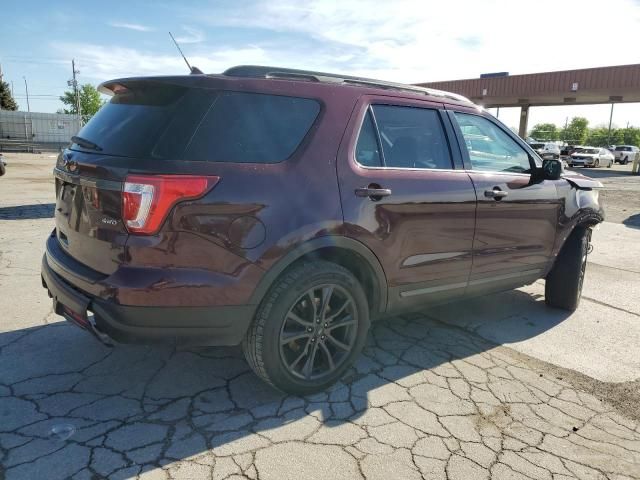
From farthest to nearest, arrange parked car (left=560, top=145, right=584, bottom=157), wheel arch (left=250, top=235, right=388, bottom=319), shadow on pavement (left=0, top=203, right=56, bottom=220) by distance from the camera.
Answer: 1. shadow on pavement (left=0, top=203, right=56, bottom=220)
2. parked car (left=560, top=145, right=584, bottom=157)
3. wheel arch (left=250, top=235, right=388, bottom=319)

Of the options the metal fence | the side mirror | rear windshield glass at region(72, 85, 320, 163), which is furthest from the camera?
the metal fence

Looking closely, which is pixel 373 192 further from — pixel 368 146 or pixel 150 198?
pixel 150 198

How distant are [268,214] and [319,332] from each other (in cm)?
83

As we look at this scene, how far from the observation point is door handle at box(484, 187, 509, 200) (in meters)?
3.65

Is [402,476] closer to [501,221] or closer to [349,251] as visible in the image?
[349,251]

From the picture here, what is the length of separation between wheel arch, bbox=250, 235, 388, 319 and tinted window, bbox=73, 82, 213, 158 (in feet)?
2.65

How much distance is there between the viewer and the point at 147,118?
2619 mm

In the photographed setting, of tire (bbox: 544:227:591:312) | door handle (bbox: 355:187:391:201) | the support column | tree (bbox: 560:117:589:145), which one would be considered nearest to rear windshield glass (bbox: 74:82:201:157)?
door handle (bbox: 355:187:391:201)

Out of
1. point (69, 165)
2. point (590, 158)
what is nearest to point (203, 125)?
point (69, 165)

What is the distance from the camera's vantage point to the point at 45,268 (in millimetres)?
3070

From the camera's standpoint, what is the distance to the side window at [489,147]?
12.2 feet

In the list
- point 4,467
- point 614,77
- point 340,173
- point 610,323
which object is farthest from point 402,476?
point 614,77

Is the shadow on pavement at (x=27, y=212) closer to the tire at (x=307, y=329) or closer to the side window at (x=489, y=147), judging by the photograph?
the tire at (x=307, y=329)

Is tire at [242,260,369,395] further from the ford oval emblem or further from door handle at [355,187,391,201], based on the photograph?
the ford oval emblem
